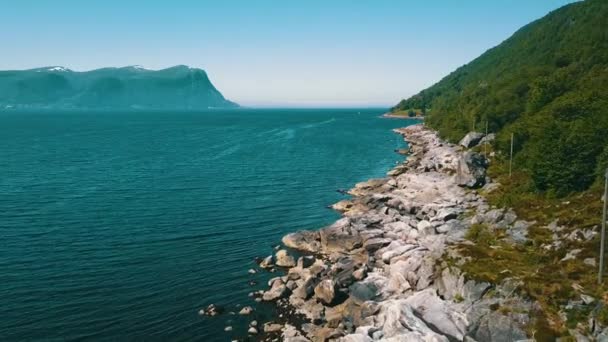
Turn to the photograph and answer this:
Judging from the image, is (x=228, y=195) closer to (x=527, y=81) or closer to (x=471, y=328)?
(x=471, y=328)

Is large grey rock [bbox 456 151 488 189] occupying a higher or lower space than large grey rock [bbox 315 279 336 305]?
higher

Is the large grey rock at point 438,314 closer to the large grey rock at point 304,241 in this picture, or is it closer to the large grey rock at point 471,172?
the large grey rock at point 304,241

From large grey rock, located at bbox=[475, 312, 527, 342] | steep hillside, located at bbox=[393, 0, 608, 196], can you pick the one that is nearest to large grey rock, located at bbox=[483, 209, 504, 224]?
steep hillside, located at bbox=[393, 0, 608, 196]

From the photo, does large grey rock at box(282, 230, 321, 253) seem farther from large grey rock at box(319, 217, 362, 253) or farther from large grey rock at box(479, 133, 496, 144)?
large grey rock at box(479, 133, 496, 144)

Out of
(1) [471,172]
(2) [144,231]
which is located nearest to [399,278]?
(1) [471,172]

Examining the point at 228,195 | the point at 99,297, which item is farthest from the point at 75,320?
the point at 228,195
